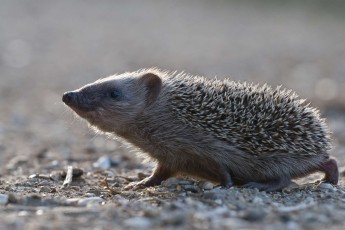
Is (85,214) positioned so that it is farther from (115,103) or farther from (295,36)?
(295,36)

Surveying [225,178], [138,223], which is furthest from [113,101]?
[138,223]

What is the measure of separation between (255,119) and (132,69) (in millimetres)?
11736

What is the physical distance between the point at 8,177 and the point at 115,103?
1.65 m

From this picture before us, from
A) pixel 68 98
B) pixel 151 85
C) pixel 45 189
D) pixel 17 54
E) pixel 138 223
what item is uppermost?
pixel 17 54

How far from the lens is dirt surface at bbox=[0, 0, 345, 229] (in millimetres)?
6035

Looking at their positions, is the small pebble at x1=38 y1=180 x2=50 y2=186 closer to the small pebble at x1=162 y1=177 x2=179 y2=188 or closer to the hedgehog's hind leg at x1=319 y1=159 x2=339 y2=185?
the small pebble at x1=162 y1=177 x2=179 y2=188

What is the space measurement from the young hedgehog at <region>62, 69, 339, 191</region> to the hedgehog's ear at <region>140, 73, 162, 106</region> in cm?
1

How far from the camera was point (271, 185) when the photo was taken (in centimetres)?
782

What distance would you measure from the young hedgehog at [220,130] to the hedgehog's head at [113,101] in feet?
0.04

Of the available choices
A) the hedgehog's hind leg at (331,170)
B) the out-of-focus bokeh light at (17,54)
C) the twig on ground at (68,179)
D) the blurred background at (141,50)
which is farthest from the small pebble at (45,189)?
the out-of-focus bokeh light at (17,54)

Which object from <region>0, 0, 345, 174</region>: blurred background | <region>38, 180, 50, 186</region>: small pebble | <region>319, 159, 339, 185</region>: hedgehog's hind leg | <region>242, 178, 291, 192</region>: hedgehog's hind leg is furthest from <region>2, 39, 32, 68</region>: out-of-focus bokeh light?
<region>319, 159, 339, 185</region>: hedgehog's hind leg

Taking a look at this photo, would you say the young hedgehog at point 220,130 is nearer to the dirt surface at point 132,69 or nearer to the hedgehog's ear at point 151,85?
the hedgehog's ear at point 151,85

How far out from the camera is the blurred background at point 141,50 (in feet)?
42.9

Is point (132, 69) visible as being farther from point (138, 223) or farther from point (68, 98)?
point (138, 223)
